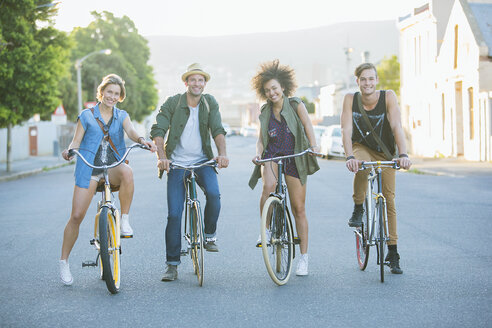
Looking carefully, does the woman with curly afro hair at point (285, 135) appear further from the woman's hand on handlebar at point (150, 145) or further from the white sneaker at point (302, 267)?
the woman's hand on handlebar at point (150, 145)

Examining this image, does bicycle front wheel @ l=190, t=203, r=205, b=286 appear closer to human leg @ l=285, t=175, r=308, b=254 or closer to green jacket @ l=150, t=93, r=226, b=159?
green jacket @ l=150, t=93, r=226, b=159

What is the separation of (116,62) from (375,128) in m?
57.5

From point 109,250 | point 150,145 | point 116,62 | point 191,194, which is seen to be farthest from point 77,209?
point 116,62

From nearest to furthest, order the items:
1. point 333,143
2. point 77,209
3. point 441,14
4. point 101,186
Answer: point 77,209 → point 101,186 → point 333,143 → point 441,14

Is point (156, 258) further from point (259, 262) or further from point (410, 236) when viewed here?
point (410, 236)

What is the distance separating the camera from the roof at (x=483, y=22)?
2989 cm

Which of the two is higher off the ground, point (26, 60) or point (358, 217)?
point (26, 60)

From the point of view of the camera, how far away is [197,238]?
6504mm

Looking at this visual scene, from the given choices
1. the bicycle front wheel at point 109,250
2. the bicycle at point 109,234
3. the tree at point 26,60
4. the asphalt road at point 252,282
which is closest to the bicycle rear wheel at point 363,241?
the asphalt road at point 252,282

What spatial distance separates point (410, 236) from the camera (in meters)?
9.40

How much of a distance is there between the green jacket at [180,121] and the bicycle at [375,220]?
136 centimetres

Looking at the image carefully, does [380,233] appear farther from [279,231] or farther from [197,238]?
[197,238]

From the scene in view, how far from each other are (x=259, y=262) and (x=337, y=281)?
1.25 m

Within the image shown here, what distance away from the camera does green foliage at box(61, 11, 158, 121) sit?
58.9 m
